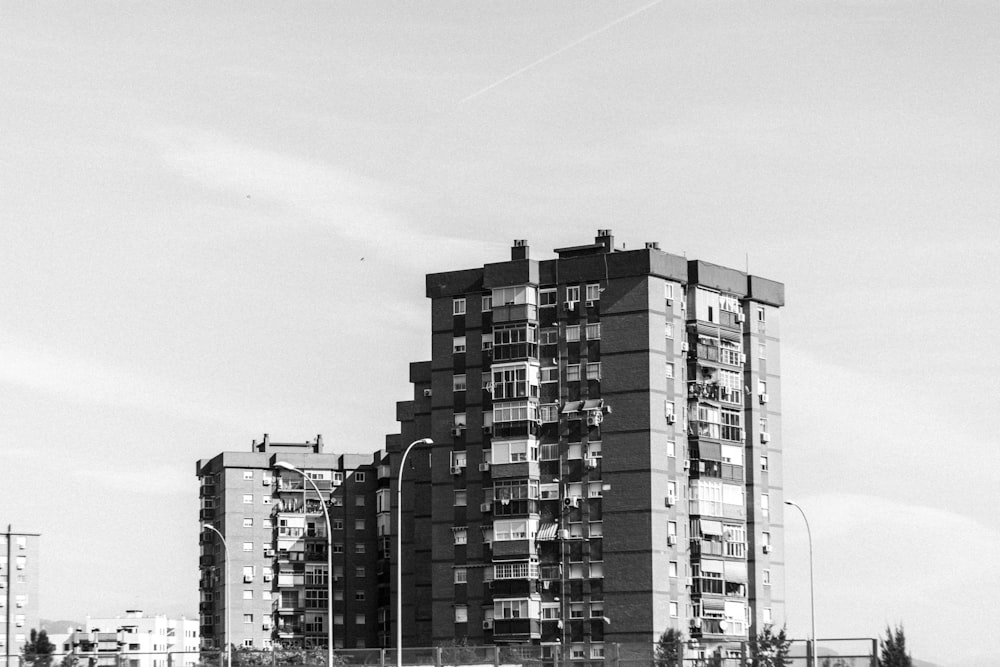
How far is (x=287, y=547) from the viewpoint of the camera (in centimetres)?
15812

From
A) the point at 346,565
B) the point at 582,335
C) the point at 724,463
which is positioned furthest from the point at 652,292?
the point at 346,565

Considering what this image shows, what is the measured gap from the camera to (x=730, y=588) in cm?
10856

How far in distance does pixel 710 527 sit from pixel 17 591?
373 feet

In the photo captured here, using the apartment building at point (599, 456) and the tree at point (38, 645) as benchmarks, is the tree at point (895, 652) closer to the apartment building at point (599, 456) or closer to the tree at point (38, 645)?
the apartment building at point (599, 456)

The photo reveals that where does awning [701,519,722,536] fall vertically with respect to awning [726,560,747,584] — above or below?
above

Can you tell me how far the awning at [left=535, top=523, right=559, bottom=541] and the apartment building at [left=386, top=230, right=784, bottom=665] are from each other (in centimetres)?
10

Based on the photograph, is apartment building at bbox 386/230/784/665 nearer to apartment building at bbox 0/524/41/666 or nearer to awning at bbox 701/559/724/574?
awning at bbox 701/559/724/574

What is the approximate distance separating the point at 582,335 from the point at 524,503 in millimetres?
11058

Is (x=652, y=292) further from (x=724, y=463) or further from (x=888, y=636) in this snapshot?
(x=888, y=636)

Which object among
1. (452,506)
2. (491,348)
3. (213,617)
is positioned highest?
(491,348)

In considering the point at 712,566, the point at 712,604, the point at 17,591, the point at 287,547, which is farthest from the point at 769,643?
the point at 17,591

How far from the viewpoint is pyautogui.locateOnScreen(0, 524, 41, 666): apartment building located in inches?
7638

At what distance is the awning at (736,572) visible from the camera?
108 metres

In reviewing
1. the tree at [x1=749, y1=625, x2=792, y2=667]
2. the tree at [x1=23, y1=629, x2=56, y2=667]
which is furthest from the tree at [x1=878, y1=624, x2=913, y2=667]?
the tree at [x1=23, y1=629, x2=56, y2=667]
